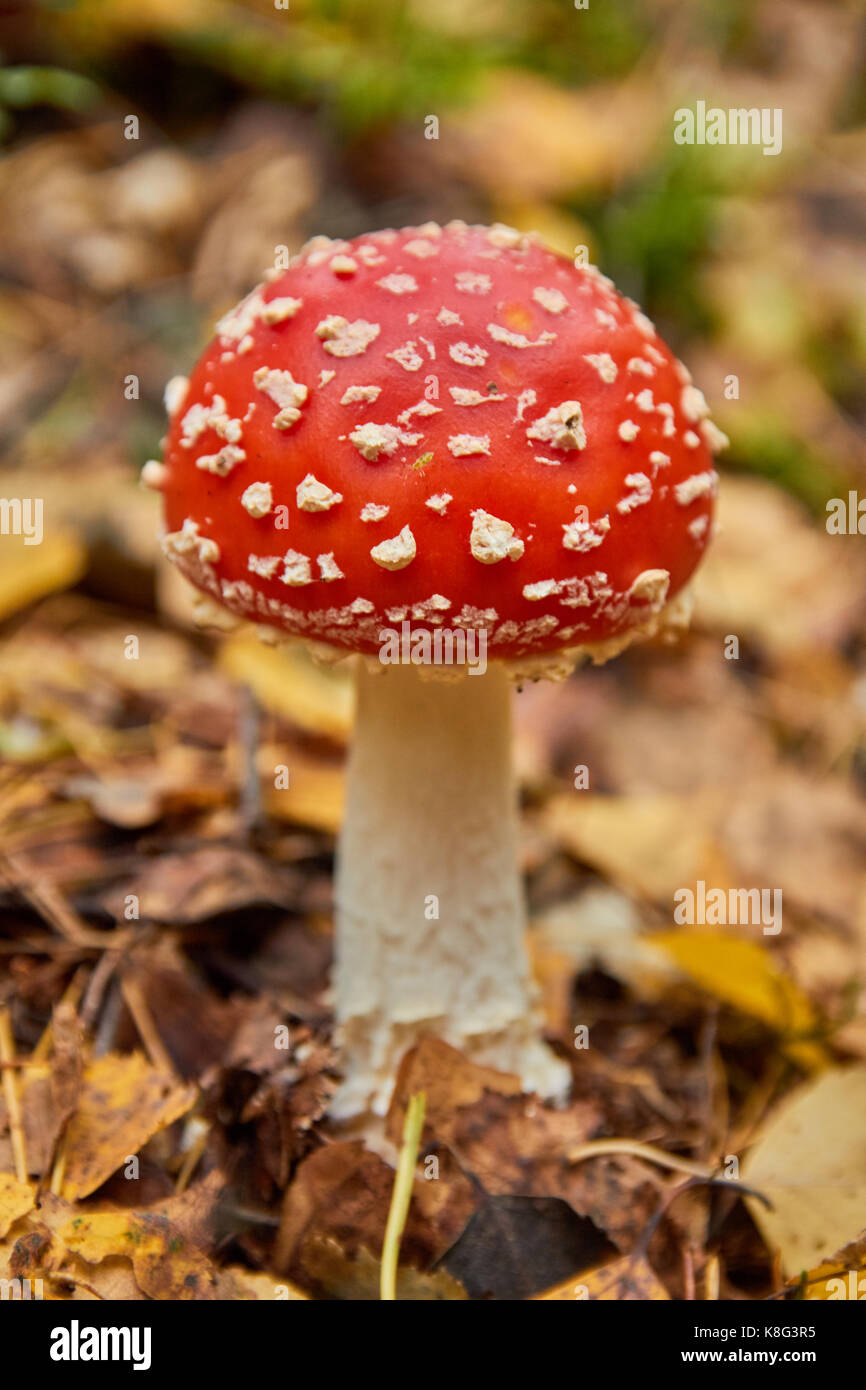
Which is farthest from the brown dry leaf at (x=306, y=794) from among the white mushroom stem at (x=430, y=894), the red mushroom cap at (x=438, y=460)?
the red mushroom cap at (x=438, y=460)

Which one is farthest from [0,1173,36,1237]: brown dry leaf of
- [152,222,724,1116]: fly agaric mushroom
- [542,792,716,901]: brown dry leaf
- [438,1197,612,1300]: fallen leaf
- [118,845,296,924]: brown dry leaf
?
[542,792,716,901]: brown dry leaf

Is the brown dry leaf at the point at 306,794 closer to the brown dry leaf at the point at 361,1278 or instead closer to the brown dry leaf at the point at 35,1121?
the brown dry leaf at the point at 35,1121

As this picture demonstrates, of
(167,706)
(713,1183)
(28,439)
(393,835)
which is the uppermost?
(28,439)

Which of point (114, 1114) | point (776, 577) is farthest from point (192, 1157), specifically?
point (776, 577)

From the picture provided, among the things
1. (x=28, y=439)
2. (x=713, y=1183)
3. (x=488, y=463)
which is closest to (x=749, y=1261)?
(x=713, y=1183)

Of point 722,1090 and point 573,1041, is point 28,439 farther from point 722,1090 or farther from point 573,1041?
point 722,1090

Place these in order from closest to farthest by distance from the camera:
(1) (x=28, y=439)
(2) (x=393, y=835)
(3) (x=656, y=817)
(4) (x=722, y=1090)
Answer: (2) (x=393, y=835), (4) (x=722, y=1090), (3) (x=656, y=817), (1) (x=28, y=439)
